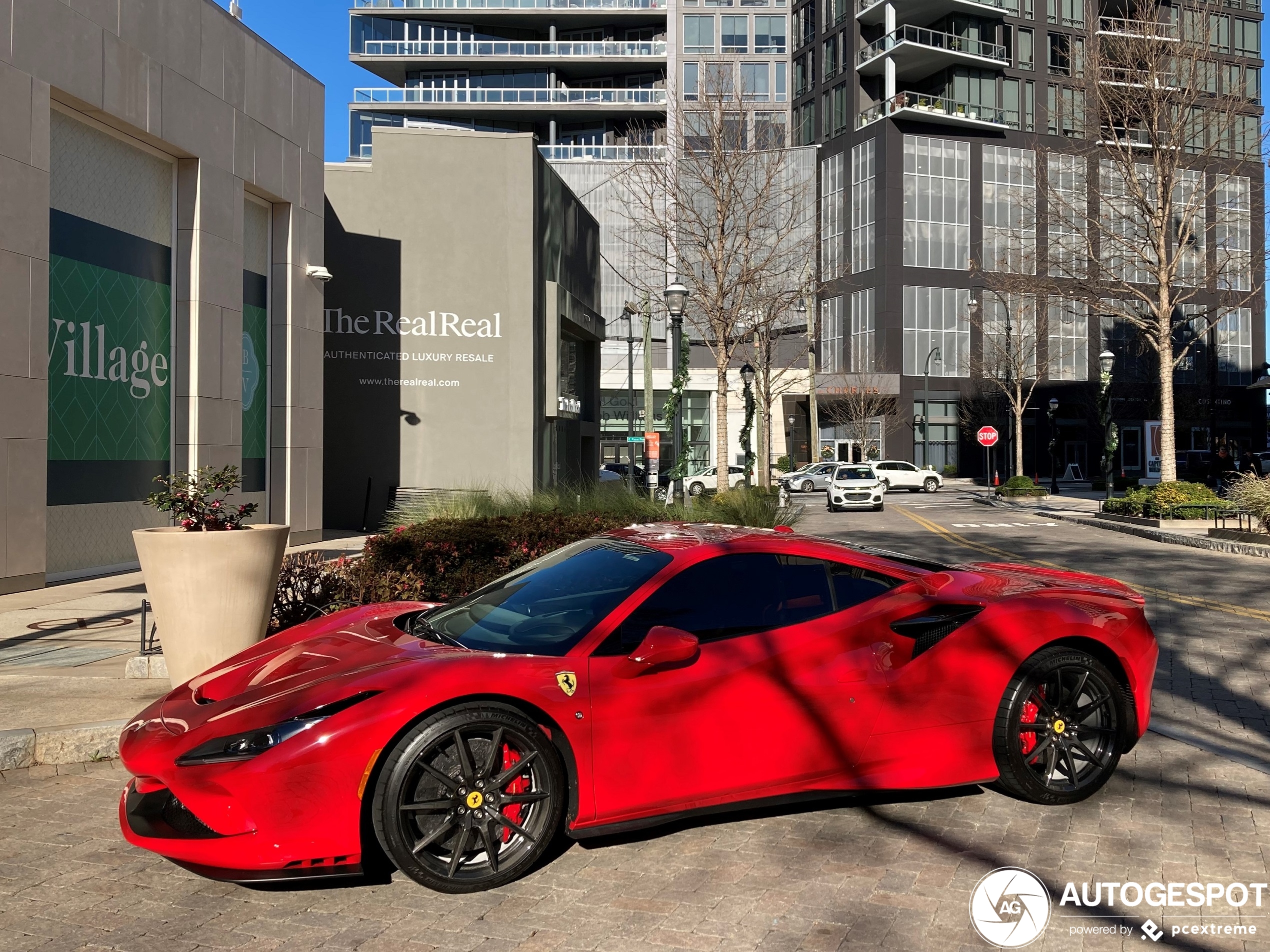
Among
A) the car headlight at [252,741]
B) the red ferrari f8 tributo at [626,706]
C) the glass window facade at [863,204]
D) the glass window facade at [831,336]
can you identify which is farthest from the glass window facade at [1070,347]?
the car headlight at [252,741]

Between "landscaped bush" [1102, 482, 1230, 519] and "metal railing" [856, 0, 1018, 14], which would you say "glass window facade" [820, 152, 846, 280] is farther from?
"landscaped bush" [1102, 482, 1230, 519]

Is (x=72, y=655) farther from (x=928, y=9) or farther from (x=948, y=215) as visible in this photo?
(x=928, y=9)

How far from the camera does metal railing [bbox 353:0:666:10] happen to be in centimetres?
6812

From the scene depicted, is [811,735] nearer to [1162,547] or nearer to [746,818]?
[746,818]

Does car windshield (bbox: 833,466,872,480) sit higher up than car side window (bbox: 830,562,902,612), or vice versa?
car windshield (bbox: 833,466,872,480)

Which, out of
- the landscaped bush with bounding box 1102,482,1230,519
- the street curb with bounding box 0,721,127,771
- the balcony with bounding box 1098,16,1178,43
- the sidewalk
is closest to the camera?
the street curb with bounding box 0,721,127,771

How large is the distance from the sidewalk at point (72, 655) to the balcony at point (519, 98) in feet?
201

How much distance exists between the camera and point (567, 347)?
102 ft

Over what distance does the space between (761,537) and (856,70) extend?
221 ft

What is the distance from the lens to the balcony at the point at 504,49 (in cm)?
6869

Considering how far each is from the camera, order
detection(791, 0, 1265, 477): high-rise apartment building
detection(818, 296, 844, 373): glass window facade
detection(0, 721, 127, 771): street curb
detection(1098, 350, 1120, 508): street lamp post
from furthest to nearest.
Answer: detection(818, 296, 844, 373): glass window facade → detection(791, 0, 1265, 477): high-rise apartment building → detection(1098, 350, 1120, 508): street lamp post → detection(0, 721, 127, 771): street curb

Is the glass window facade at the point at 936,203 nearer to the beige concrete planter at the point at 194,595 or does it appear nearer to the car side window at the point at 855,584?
the beige concrete planter at the point at 194,595

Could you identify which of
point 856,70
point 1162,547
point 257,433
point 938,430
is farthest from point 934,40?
point 257,433

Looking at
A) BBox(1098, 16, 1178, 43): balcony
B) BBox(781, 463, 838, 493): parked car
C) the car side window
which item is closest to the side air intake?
the car side window
